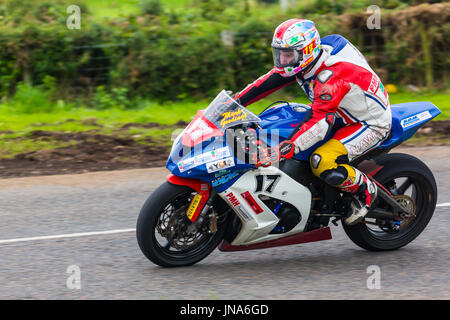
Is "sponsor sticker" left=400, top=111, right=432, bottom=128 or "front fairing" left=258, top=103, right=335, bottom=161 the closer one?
"front fairing" left=258, top=103, right=335, bottom=161

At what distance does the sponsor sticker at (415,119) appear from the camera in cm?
601

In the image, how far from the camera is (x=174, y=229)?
5676 mm

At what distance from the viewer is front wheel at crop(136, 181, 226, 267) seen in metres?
5.52

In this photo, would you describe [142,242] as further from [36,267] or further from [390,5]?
[390,5]

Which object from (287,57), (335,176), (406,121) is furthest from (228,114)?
(406,121)

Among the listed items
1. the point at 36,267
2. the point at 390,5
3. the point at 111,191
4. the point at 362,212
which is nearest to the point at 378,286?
the point at 362,212

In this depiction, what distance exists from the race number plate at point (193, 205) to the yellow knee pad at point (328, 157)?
933mm

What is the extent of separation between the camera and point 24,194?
27.4 ft

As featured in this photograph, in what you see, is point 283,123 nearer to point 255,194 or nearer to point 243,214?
point 255,194

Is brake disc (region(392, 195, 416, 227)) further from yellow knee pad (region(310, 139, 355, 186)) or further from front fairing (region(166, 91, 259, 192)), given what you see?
front fairing (region(166, 91, 259, 192))

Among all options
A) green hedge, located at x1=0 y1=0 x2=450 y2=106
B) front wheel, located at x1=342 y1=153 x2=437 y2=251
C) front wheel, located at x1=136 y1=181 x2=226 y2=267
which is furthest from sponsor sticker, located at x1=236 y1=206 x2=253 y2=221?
green hedge, located at x1=0 y1=0 x2=450 y2=106

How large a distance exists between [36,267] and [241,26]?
30.4 ft

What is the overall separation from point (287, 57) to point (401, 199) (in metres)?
1.63

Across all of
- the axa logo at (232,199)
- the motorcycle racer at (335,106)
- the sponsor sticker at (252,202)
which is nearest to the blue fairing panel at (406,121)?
the motorcycle racer at (335,106)
